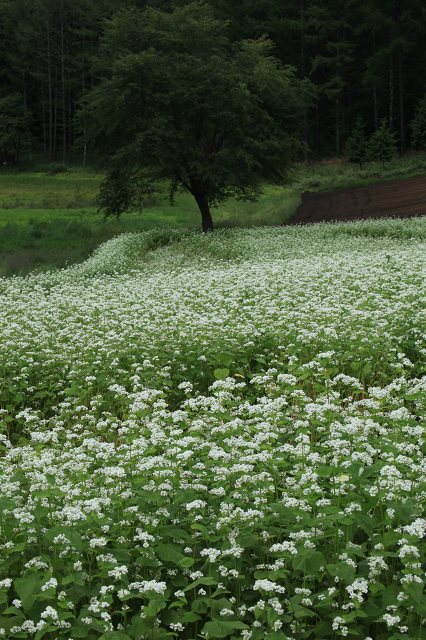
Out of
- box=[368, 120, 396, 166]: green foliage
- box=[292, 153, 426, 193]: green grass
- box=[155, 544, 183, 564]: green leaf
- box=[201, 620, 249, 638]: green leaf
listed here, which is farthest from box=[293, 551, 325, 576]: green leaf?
box=[368, 120, 396, 166]: green foliage

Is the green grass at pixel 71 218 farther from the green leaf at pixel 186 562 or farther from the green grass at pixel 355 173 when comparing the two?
the green leaf at pixel 186 562

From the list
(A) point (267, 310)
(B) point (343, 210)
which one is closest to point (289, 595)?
(A) point (267, 310)

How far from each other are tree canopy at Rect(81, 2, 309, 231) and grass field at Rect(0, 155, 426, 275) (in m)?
3.73

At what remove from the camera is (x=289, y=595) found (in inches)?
182

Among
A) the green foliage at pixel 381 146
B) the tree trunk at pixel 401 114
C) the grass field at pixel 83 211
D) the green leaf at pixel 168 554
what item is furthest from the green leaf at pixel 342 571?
the tree trunk at pixel 401 114

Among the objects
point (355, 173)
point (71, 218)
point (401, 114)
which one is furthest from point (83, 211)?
point (401, 114)

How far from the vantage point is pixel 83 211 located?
1948 inches

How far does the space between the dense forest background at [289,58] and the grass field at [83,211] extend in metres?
12.5

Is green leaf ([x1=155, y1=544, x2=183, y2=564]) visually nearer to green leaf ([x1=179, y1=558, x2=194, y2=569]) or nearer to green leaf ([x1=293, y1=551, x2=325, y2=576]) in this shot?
green leaf ([x1=179, y1=558, x2=194, y2=569])

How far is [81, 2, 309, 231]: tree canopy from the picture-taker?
3203cm

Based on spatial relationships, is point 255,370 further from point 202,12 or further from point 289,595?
point 202,12

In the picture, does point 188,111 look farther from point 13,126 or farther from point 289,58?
point 289,58

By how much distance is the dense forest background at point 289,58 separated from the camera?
8094 centimetres

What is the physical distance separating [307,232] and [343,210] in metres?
12.3
